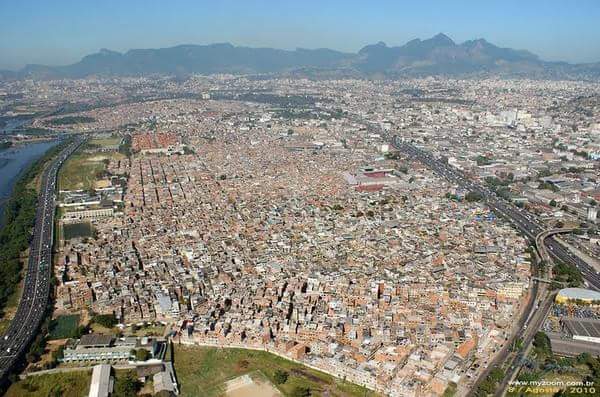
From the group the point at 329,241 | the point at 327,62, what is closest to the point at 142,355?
the point at 329,241

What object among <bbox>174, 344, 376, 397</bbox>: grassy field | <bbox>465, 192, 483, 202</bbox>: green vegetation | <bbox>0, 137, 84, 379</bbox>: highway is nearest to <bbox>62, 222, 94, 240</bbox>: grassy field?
<bbox>0, 137, 84, 379</bbox>: highway

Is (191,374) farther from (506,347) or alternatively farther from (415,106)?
(415,106)

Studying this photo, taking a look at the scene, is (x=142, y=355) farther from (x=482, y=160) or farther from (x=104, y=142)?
(x=104, y=142)

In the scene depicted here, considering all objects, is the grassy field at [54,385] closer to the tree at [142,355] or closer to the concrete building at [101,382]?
the concrete building at [101,382]

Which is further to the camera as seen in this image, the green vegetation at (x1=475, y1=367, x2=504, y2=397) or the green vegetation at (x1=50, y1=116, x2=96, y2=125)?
the green vegetation at (x1=50, y1=116, x2=96, y2=125)

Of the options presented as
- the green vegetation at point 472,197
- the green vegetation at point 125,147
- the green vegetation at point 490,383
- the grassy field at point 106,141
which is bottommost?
the green vegetation at point 490,383

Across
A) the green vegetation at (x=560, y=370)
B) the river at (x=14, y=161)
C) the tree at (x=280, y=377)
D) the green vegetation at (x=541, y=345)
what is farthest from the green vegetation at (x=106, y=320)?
the river at (x=14, y=161)

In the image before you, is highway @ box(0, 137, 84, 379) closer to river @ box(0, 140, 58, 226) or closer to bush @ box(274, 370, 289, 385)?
river @ box(0, 140, 58, 226)
